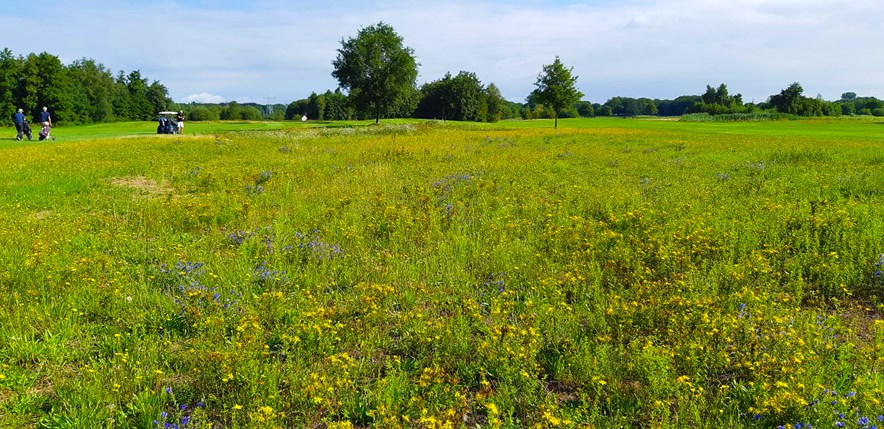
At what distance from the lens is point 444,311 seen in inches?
209

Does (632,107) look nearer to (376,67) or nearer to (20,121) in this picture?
(376,67)

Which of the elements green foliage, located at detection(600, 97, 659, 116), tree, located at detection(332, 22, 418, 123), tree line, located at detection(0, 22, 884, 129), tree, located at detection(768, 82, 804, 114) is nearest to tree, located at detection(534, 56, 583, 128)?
tree line, located at detection(0, 22, 884, 129)

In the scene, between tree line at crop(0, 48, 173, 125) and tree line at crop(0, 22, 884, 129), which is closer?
tree line at crop(0, 22, 884, 129)

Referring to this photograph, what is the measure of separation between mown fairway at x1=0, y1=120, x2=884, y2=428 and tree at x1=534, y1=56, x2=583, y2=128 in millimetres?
51212

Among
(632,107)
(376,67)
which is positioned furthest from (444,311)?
(632,107)

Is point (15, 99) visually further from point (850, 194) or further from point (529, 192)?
point (850, 194)

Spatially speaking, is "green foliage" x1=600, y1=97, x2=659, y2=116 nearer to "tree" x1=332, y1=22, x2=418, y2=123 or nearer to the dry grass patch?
"tree" x1=332, y1=22, x2=418, y2=123

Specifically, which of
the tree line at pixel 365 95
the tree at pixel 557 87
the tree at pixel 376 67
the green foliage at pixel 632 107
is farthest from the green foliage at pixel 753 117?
the green foliage at pixel 632 107

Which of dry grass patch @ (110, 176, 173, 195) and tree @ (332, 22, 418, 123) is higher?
tree @ (332, 22, 418, 123)

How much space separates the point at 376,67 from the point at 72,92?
196 ft

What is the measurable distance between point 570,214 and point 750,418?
591 cm

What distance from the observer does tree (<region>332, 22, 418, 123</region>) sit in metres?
57.3

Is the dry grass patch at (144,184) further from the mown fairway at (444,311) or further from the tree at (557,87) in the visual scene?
the tree at (557,87)

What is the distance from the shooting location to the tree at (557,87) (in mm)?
59500
